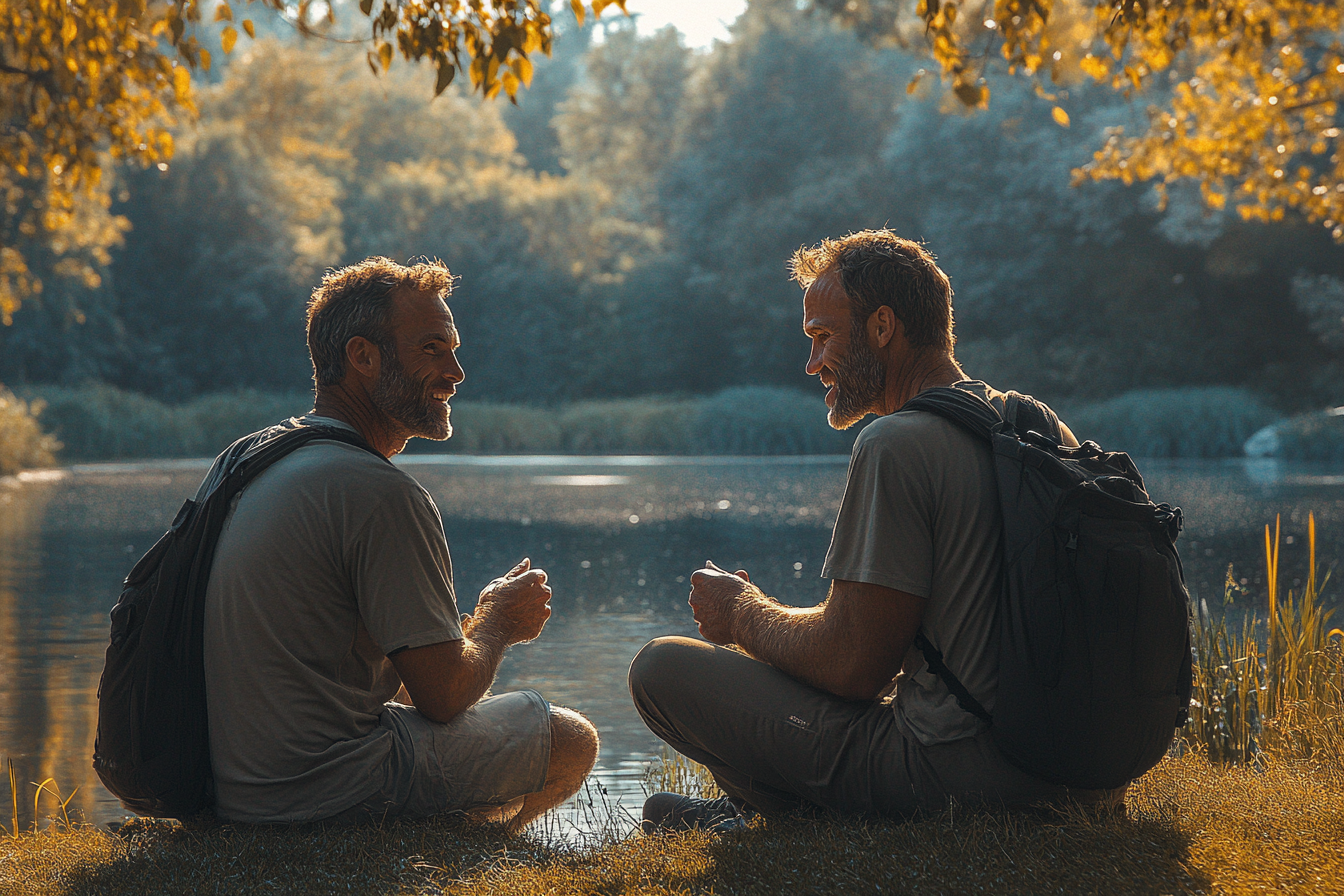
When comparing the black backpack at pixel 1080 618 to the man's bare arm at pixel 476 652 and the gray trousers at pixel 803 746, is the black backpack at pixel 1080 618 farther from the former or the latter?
the man's bare arm at pixel 476 652

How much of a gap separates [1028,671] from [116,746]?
6.05 ft

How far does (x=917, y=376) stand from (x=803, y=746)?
32.8 inches

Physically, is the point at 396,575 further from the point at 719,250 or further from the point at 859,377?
the point at 719,250

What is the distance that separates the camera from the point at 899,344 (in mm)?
2832

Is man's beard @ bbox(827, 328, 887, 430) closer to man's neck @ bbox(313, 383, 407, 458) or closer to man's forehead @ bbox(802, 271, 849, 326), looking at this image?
man's forehead @ bbox(802, 271, 849, 326)

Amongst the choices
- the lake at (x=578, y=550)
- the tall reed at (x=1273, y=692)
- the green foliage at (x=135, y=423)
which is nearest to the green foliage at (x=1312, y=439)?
the lake at (x=578, y=550)

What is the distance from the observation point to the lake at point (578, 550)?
5328mm

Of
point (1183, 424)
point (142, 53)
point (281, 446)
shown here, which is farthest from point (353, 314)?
point (1183, 424)

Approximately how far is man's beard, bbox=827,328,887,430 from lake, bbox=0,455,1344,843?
1.66 meters

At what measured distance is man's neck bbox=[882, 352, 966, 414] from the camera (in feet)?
9.21

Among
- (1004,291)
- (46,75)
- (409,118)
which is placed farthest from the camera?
(409,118)

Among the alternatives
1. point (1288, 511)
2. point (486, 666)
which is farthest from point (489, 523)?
point (486, 666)

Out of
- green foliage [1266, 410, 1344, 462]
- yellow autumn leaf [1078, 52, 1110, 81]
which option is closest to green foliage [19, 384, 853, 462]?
green foliage [1266, 410, 1344, 462]

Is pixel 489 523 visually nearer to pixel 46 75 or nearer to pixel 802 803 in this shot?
pixel 46 75
